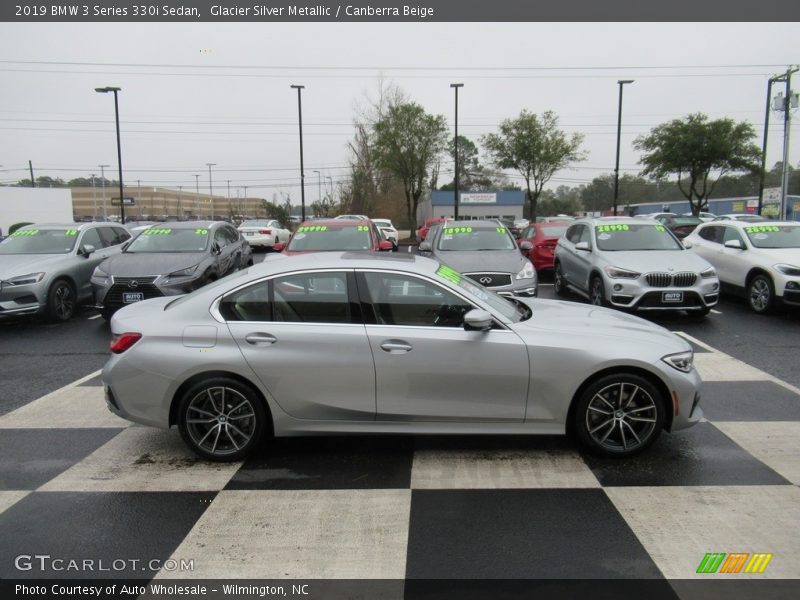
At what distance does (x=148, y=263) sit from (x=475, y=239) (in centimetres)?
573

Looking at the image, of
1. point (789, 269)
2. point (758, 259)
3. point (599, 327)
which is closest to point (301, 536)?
point (599, 327)

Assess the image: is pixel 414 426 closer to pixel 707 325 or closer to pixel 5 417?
pixel 5 417

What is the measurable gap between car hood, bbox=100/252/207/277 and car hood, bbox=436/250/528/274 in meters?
4.29

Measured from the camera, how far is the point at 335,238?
10477mm

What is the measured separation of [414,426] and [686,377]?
6.62ft

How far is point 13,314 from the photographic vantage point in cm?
935

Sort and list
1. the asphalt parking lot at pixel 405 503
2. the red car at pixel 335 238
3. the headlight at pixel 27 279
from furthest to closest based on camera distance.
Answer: the red car at pixel 335 238 → the headlight at pixel 27 279 → the asphalt parking lot at pixel 405 503

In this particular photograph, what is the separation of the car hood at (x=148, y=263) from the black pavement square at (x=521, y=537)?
692 centimetres

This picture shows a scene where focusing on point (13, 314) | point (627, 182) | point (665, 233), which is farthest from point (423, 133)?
point (627, 182)

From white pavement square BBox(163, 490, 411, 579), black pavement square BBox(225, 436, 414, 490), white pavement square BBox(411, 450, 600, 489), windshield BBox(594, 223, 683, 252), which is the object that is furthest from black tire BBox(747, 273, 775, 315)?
white pavement square BBox(163, 490, 411, 579)

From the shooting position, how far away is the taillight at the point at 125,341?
4297mm

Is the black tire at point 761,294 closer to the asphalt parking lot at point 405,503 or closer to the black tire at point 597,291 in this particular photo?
the black tire at point 597,291

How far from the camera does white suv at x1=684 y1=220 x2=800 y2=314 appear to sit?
9469 millimetres

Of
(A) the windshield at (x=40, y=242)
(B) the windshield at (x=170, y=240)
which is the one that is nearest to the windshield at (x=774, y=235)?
(B) the windshield at (x=170, y=240)
